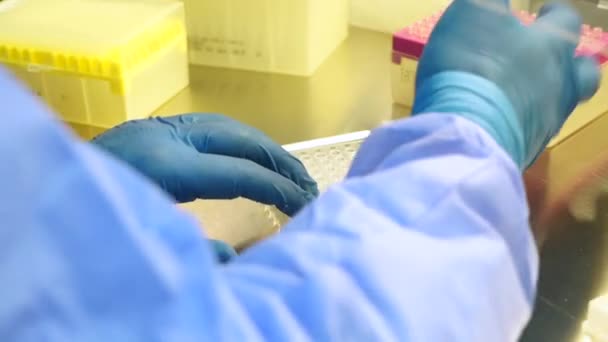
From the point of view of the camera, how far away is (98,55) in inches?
33.6

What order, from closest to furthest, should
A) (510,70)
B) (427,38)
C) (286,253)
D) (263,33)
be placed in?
(286,253), (510,70), (427,38), (263,33)

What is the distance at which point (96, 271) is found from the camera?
0.25m

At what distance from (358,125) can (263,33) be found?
17 centimetres

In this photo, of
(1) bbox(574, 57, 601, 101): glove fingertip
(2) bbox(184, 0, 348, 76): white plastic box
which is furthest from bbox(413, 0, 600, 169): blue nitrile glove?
(2) bbox(184, 0, 348, 76): white plastic box

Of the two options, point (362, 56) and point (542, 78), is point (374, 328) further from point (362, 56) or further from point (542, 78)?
point (362, 56)

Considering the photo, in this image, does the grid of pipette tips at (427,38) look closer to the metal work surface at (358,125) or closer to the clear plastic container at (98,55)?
the metal work surface at (358,125)

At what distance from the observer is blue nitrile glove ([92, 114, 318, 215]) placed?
67 cm

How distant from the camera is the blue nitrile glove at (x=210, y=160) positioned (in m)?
0.67

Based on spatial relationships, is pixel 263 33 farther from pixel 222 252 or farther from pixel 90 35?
pixel 222 252

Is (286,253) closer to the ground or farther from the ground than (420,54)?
farther from the ground

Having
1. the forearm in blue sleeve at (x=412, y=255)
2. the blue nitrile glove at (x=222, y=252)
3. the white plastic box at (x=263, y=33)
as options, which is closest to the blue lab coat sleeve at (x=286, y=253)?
the forearm in blue sleeve at (x=412, y=255)

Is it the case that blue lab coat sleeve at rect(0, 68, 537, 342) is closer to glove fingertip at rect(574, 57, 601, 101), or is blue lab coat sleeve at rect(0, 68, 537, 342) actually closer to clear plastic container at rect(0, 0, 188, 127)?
glove fingertip at rect(574, 57, 601, 101)

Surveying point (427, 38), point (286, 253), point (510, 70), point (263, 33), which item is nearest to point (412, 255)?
point (286, 253)

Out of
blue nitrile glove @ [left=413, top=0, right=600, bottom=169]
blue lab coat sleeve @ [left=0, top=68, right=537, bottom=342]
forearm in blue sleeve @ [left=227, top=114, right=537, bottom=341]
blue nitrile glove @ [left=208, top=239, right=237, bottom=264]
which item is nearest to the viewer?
blue lab coat sleeve @ [left=0, top=68, right=537, bottom=342]
